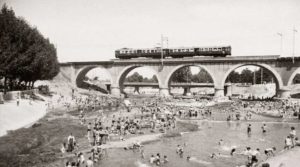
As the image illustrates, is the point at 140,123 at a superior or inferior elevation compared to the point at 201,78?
inferior

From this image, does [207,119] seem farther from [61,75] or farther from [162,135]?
[61,75]

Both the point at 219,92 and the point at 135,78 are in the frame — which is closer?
the point at 219,92

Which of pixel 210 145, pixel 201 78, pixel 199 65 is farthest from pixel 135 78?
pixel 210 145

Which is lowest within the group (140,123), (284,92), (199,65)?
(140,123)

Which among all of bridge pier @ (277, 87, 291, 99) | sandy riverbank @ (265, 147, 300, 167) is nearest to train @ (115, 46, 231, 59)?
bridge pier @ (277, 87, 291, 99)

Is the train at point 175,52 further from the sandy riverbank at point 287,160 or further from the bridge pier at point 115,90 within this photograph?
the sandy riverbank at point 287,160

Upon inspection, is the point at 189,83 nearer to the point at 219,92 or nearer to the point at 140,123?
the point at 219,92

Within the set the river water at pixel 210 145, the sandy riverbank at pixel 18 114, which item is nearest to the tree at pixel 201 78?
the river water at pixel 210 145
